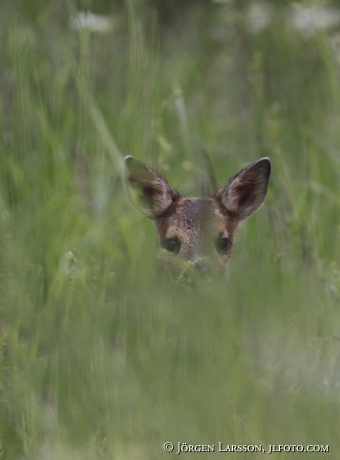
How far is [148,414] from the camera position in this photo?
13.0ft

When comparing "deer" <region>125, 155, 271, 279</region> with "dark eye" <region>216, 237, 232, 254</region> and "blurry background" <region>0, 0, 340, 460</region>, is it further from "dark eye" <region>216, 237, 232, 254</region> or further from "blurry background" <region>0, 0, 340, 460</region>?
"blurry background" <region>0, 0, 340, 460</region>

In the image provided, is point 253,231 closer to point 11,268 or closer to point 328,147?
point 328,147

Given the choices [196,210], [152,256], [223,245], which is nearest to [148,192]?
[196,210]

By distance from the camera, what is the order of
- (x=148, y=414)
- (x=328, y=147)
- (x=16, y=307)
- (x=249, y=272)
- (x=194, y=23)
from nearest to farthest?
(x=148, y=414), (x=16, y=307), (x=249, y=272), (x=328, y=147), (x=194, y=23)

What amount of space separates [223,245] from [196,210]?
25 cm

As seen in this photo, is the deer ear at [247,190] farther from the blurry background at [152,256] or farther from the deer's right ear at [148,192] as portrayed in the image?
the deer's right ear at [148,192]

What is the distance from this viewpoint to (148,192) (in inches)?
237

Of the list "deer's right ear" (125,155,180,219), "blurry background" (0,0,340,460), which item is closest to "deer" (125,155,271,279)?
"deer's right ear" (125,155,180,219)

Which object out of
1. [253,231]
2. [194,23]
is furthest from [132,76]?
[194,23]

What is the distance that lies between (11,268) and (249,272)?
118 centimetres

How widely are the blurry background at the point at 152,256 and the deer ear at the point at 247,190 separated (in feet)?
0.36

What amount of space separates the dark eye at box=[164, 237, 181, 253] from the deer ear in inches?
16.7

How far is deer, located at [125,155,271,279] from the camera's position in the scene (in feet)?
18.5

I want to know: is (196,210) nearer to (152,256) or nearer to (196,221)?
(196,221)
